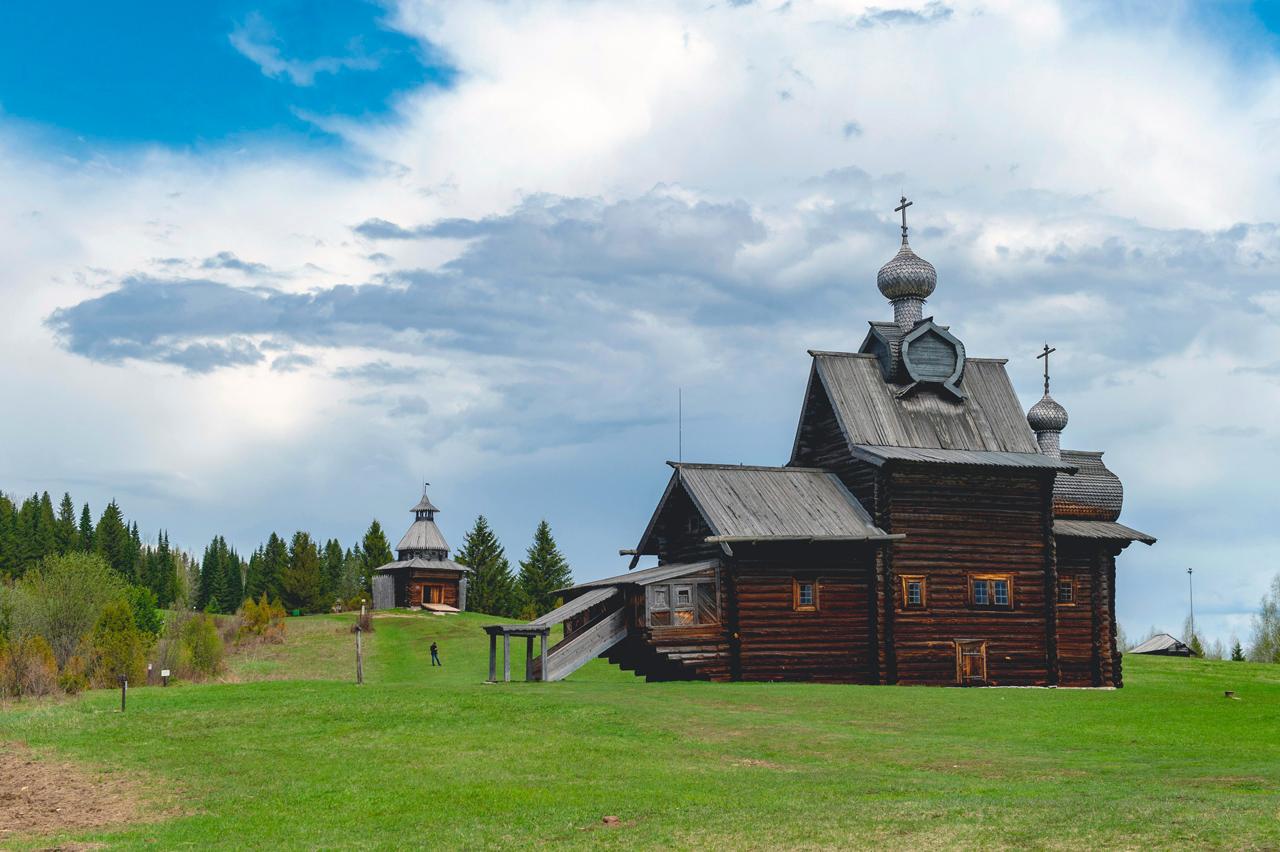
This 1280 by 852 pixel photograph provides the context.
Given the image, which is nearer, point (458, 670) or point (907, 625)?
point (907, 625)

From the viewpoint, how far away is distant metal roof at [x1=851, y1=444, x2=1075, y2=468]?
43281 millimetres

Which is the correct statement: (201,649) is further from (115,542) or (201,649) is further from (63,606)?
(115,542)

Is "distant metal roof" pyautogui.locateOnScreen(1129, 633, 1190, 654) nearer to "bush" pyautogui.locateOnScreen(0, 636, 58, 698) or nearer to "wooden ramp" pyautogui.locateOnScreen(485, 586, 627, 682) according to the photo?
"wooden ramp" pyautogui.locateOnScreen(485, 586, 627, 682)

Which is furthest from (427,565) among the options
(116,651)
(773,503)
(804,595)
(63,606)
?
(804,595)

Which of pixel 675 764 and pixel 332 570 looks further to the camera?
pixel 332 570

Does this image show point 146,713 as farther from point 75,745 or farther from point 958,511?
point 958,511

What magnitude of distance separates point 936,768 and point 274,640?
2485 inches

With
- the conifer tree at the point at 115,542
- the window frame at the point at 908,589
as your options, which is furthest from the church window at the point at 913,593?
the conifer tree at the point at 115,542

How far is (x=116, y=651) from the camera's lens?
47781 millimetres

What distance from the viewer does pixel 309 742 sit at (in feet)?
82.6

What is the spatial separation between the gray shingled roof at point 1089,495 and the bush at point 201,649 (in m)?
35.0

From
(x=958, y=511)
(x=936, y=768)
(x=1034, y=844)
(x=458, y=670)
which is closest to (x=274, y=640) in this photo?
(x=458, y=670)

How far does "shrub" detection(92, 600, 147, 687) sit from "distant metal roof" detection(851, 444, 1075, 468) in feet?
91.1

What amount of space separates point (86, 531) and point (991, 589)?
120 metres
